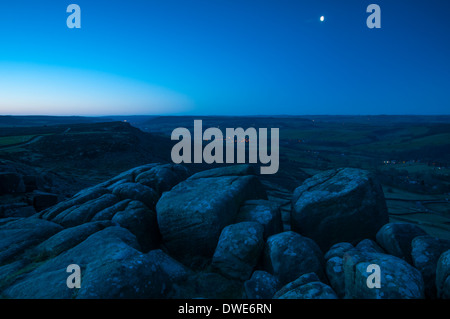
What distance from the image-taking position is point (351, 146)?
185 m

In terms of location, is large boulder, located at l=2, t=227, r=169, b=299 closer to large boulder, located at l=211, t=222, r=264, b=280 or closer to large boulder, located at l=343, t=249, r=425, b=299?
large boulder, located at l=211, t=222, r=264, b=280

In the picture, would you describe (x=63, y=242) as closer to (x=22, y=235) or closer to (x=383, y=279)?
(x=22, y=235)

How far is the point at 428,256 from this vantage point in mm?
9773

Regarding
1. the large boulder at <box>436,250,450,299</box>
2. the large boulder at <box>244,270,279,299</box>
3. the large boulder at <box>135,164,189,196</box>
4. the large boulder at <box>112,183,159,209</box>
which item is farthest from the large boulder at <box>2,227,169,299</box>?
the large boulder at <box>436,250,450,299</box>

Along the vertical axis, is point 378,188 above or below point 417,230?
above

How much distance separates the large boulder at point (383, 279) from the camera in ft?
24.1

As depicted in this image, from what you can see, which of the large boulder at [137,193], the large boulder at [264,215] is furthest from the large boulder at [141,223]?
the large boulder at [264,215]

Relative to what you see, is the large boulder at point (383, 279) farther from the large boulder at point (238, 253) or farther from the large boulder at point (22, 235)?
the large boulder at point (22, 235)

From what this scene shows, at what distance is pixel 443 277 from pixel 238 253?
24.5 feet

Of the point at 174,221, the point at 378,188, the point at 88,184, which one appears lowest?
the point at 88,184
